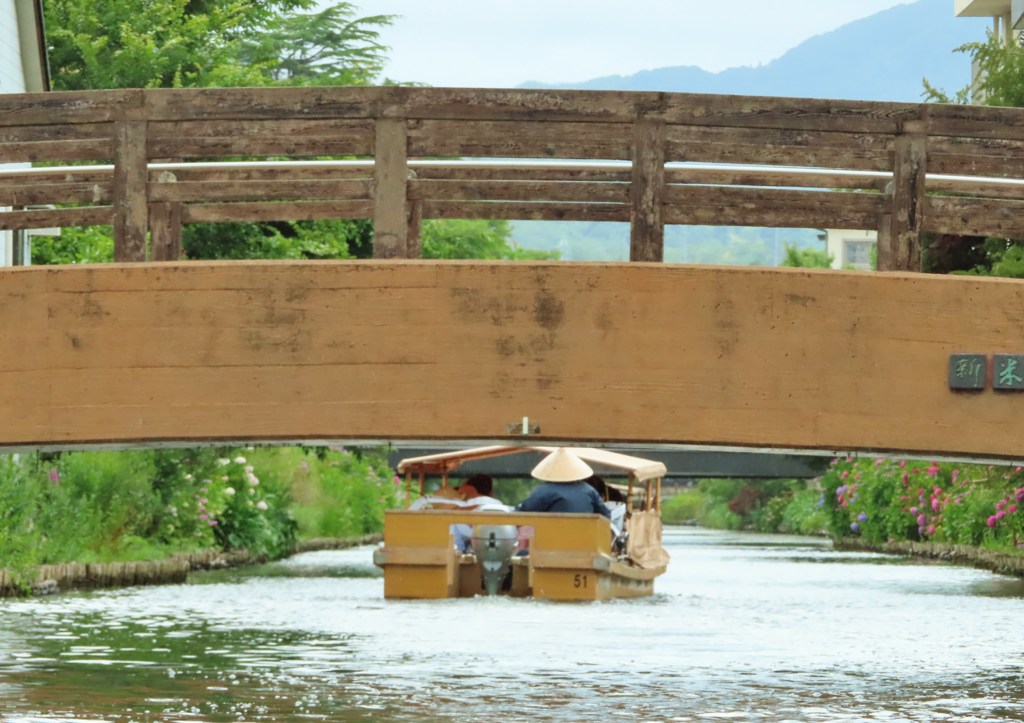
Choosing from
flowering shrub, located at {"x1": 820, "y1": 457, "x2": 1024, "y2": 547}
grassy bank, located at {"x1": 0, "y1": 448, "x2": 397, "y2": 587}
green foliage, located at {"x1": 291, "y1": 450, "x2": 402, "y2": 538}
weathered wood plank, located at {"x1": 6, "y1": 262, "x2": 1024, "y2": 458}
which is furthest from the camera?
green foliage, located at {"x1": 291, "y1": 450, "x2": 402, "y2": 538}

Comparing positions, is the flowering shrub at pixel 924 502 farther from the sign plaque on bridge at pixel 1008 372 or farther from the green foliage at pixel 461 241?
the sign plaque on bridge at pixel 1008 372

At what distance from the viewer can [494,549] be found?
26906 mm

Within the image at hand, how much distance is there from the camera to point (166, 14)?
136ft

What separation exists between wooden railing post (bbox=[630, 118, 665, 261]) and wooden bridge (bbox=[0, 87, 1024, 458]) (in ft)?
0.04

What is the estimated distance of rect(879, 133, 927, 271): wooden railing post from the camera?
39.9ft

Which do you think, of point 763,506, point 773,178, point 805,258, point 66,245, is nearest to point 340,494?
point 66,245

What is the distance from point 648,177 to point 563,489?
48.6ft

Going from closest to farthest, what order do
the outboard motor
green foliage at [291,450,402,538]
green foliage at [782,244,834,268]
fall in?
1. the outboard motor
2. green foliage at [291,450,402,538]
3. green foliage at [782,244,834,268]

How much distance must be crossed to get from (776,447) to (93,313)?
410 centimetres

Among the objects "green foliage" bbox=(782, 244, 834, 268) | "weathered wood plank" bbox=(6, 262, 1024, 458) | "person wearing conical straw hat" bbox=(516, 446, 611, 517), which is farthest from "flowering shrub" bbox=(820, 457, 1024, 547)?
"weathered wood plank" bbox=(6, 262, 1024, 458)

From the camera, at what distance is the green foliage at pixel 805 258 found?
71.8 metres

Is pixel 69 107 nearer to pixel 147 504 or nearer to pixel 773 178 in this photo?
pixel 773 178

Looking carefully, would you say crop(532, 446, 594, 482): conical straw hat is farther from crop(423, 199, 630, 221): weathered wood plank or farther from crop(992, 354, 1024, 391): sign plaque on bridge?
crop(992, 354, 1024, 391): sign plaque on bridge

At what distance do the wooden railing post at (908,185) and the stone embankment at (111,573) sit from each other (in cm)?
1508
